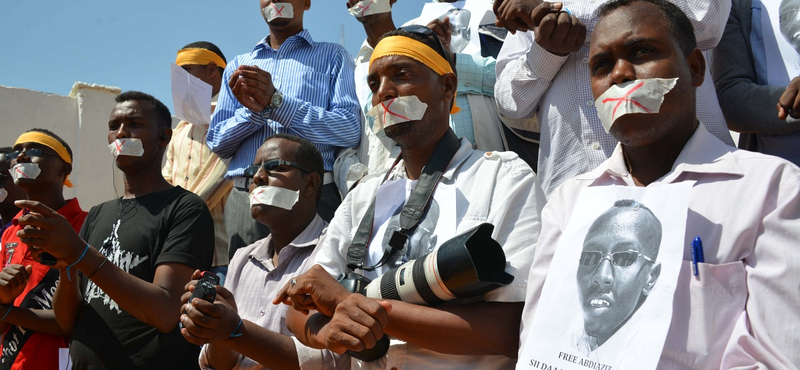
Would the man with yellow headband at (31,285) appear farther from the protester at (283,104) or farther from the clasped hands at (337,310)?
the clasped hands at (337,310)

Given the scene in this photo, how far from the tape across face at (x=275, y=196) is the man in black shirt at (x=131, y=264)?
0.50 m

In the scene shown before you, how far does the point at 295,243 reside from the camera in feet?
12.6

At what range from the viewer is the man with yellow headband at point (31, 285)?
4.56 m

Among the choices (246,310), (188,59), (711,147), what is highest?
(188,59)

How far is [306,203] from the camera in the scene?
4.12 m

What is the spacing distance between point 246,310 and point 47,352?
1802 mm

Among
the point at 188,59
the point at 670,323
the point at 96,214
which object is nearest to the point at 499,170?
the point at 670,323

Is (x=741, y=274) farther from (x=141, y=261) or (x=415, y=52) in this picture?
(x=141, y=261)

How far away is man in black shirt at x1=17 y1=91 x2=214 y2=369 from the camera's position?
3.88 meters

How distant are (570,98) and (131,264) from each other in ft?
8.77

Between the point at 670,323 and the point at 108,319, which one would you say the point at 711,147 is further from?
the point at 108,319

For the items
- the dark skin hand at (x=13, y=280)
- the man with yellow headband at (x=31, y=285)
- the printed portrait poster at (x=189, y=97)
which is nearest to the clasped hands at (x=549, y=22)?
the printed portrait poster at (x=189, y=97)

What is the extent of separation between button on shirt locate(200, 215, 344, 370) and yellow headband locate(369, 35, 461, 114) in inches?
43.1

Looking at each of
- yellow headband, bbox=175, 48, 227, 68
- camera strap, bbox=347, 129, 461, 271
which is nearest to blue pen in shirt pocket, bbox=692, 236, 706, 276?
camera strap, bbox=347, 129, 461, 271
